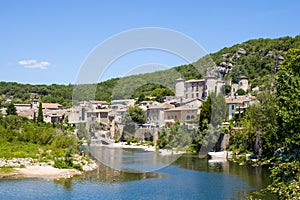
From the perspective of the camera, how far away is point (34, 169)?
704 inches

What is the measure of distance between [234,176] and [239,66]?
144 ft

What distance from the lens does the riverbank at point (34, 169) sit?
662 inches

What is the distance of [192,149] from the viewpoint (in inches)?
1056

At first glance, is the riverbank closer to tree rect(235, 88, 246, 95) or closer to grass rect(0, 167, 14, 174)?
grass rect(0, 167, 14, 174)

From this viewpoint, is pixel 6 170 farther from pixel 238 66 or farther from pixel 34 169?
pixel 238 66

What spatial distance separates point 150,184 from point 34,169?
597cm

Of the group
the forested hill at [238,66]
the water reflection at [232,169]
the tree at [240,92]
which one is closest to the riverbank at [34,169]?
the water reflection at [232,169]

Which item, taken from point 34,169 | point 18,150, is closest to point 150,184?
point 34,169

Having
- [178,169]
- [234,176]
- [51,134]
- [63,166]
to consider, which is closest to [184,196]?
[234,176]

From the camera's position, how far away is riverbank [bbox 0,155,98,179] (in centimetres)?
1681

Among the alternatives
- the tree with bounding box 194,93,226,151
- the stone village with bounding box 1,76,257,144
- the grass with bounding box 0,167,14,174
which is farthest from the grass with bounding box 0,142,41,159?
the tree with bounding box 194,93,226,151

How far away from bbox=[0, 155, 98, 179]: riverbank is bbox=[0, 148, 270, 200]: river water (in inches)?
26.1

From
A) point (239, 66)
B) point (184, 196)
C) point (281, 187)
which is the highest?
point (239, 66)

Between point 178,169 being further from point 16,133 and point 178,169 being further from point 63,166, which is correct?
point 16,133
